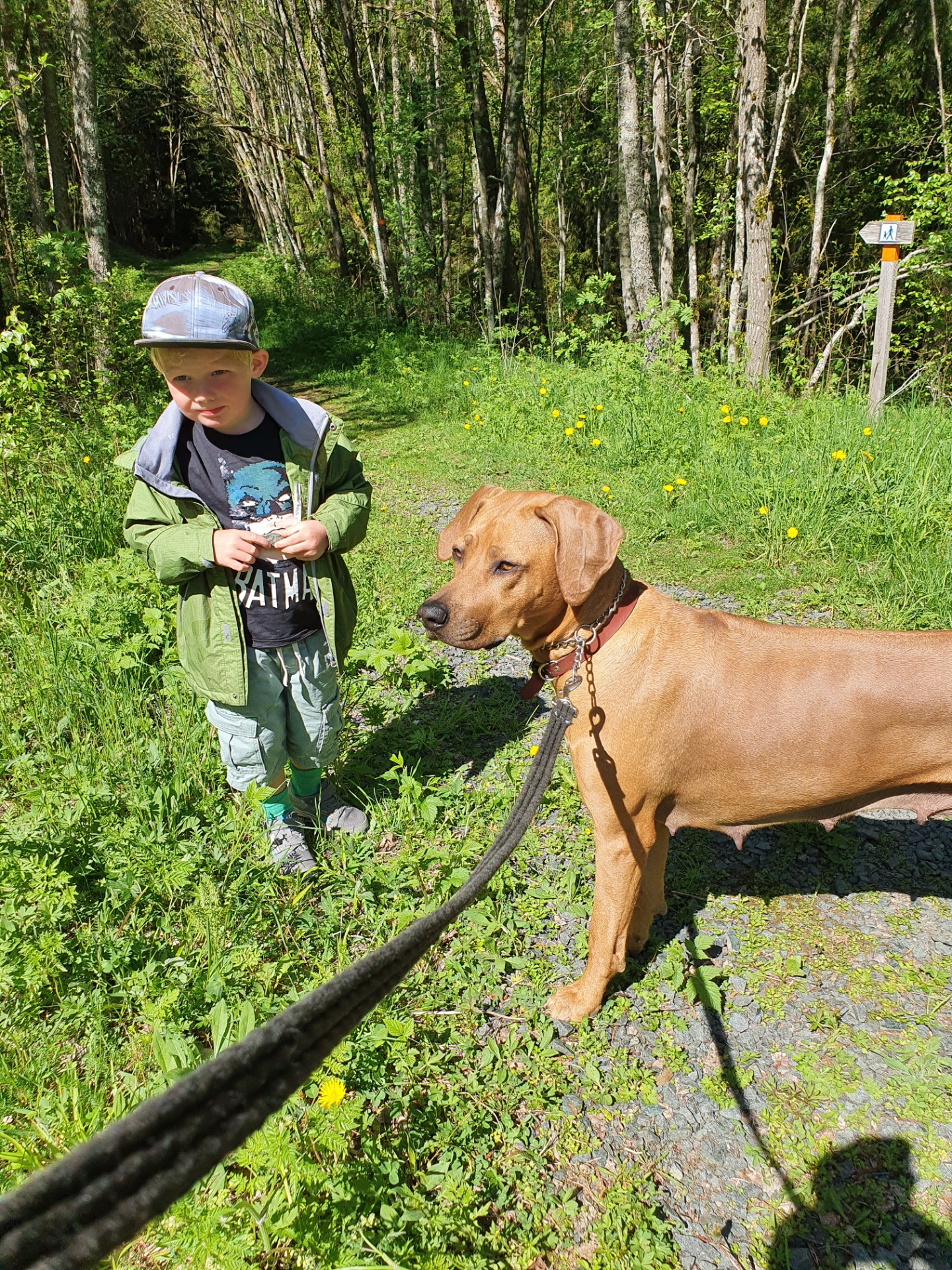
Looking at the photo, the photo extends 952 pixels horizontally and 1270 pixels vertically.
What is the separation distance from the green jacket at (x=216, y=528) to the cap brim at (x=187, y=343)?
29 centimetres

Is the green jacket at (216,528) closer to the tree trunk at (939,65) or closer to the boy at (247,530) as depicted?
the boy at (247,530)

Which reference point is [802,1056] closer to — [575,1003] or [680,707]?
[575,1003]

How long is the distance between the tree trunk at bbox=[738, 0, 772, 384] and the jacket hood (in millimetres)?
7326

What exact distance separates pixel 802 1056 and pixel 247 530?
2.58 m

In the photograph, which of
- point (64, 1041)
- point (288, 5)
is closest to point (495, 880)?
point (64, 1041)

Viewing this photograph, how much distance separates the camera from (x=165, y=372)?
237cm

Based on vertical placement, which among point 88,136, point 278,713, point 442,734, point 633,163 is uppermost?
point 88,136

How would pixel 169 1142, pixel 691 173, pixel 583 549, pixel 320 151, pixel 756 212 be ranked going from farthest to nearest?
pixel 320 151 < pixel 691 173 < pixel 756 212 < pixel 583 549 < pixel 169 1142

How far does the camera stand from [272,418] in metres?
2.68

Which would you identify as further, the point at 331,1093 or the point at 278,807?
the point at 278,807

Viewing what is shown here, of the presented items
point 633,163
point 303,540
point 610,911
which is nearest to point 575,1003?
point 610,911

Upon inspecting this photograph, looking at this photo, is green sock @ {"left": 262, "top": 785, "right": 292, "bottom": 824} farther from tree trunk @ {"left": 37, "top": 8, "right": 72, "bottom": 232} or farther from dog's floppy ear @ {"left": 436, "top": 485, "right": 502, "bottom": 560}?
tree trunk @ {"left": 37, "top": 8, "right": 72, "bottom": 232}

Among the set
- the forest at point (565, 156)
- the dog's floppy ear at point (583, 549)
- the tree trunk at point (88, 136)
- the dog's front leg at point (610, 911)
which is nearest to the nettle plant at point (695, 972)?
the dog's front leg at point (610, 911)

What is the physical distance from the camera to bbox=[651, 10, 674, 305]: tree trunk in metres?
11.9
